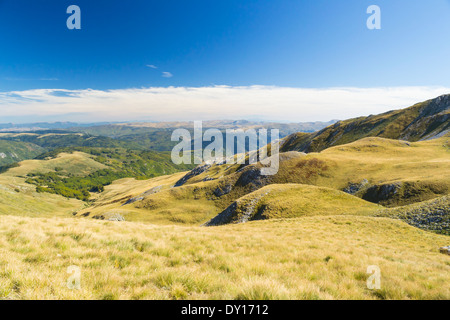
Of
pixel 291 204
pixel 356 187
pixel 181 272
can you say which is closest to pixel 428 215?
pixel 291 204

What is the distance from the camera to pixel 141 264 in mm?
7641

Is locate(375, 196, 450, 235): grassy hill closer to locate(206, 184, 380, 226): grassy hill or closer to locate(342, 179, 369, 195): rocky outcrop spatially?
locate(206, 184, 380, 226): grassy hill

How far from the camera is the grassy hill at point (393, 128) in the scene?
10706cm

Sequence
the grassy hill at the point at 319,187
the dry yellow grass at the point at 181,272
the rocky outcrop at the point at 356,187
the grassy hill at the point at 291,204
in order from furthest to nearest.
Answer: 1. the rocky outcrop at the point at 356,187
2. the grassy hill at the point at 319,187
3. the grassy hill at the point at 291,204
4. the dry yellow grass at the point at 181,272

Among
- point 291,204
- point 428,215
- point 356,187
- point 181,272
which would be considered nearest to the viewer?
point 181,272

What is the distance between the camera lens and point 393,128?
12562cm

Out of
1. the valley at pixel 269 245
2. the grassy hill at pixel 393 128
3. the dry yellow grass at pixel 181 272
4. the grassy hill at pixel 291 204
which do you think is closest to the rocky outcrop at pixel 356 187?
the valley at pixel 269 245

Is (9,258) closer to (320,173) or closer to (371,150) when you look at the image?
(320,173)

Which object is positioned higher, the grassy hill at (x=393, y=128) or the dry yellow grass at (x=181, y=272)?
the grassy hill at (x=393, y=128)

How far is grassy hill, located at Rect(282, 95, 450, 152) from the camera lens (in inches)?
4215

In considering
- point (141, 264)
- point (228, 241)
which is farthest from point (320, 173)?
point (141, 264)

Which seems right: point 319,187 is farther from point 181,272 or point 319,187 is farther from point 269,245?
point 181,272

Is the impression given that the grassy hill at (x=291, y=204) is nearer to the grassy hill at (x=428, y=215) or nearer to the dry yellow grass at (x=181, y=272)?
the grassy hill at (x=428, y=215)
